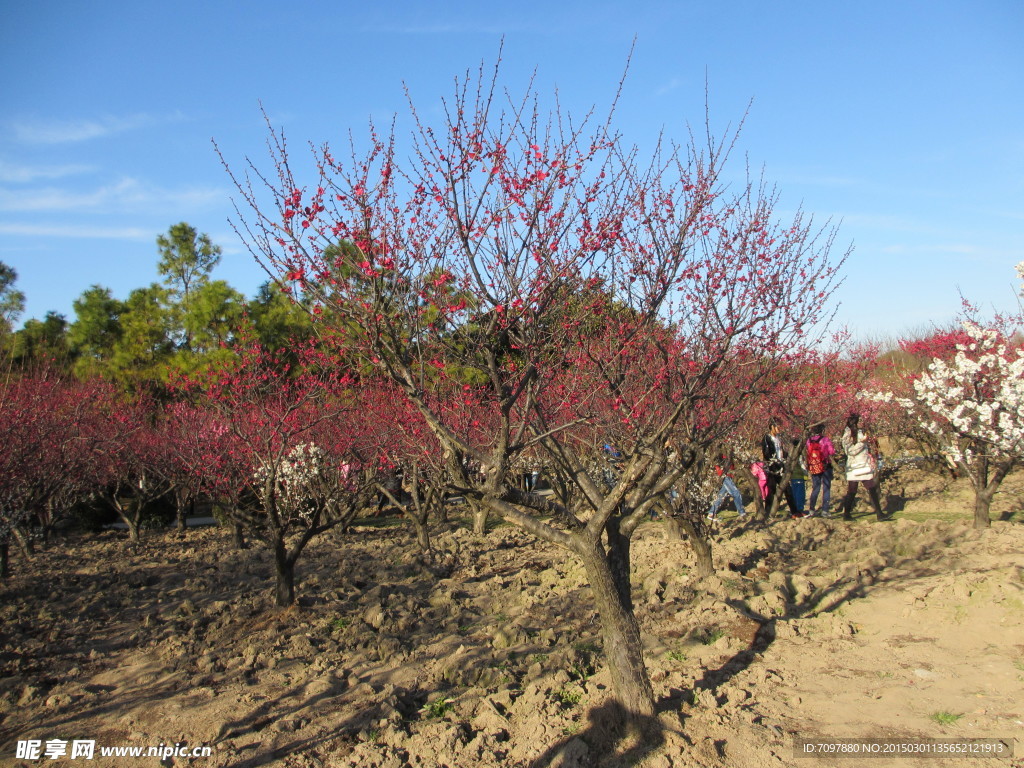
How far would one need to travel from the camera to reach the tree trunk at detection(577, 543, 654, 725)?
4.18 meters

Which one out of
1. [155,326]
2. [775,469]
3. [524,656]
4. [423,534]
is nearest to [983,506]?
[775,469]

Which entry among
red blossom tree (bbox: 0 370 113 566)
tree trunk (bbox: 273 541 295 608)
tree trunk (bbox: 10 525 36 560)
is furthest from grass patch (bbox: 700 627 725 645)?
tree trunk (bbox: 10 525 36 560)

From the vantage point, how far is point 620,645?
166 inches

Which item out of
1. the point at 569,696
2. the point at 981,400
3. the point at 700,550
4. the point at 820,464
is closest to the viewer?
the point at 569,696

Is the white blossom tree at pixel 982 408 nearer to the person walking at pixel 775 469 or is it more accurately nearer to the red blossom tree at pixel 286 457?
the person walking at pixel 775 469

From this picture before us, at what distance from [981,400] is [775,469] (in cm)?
314

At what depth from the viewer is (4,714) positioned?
5.05 m

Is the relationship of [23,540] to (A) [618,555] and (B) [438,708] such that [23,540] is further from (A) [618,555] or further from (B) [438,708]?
(A) [618,555]

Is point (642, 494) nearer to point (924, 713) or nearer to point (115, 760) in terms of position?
point (924, 713)

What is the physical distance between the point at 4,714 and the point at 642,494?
15.6 ft

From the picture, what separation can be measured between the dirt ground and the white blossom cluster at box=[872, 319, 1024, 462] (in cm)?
114

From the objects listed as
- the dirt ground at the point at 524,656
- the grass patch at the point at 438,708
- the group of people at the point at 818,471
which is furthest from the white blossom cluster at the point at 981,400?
the grass patch at the point at 438,708

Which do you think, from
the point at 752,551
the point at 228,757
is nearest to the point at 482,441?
the point at 752,551

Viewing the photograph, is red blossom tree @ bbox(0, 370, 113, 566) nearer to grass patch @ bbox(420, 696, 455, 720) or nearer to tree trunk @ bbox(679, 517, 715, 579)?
grass patch @ bbox(420, 696, 455, 720)
